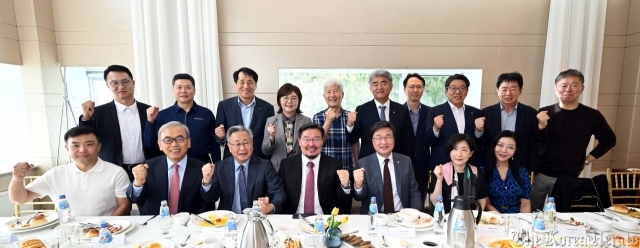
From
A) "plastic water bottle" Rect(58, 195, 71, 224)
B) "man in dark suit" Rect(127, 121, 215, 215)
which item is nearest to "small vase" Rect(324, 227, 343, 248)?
"man in dark suit" Rect(127, 121, 215, 215)

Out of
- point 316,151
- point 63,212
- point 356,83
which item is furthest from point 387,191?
point 63,212

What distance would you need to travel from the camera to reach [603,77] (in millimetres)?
4039

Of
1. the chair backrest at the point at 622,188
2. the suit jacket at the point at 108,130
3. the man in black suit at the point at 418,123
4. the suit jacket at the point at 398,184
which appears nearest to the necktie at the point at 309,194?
the suit jacket at the point at 398,184

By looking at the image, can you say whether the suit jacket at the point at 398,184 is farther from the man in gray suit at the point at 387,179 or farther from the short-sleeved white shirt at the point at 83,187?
the short-sleeved white shirt at the point at 83,187

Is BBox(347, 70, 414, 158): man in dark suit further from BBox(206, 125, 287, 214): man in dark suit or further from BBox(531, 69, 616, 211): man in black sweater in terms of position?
BBox(531, 69, 616, 211): man in black sweater

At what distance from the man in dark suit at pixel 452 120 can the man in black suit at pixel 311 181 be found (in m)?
1.05

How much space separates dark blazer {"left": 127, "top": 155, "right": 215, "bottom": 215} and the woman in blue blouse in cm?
225

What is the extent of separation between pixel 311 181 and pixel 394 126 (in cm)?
106

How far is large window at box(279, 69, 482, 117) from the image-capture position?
13.1ft

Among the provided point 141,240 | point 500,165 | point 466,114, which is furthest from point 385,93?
point 141,240

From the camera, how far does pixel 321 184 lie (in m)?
2.36

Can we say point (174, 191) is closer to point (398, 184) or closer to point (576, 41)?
point (398, 184)

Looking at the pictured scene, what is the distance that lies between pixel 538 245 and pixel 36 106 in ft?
17.0

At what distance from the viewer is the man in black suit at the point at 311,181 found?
7.72 feet
